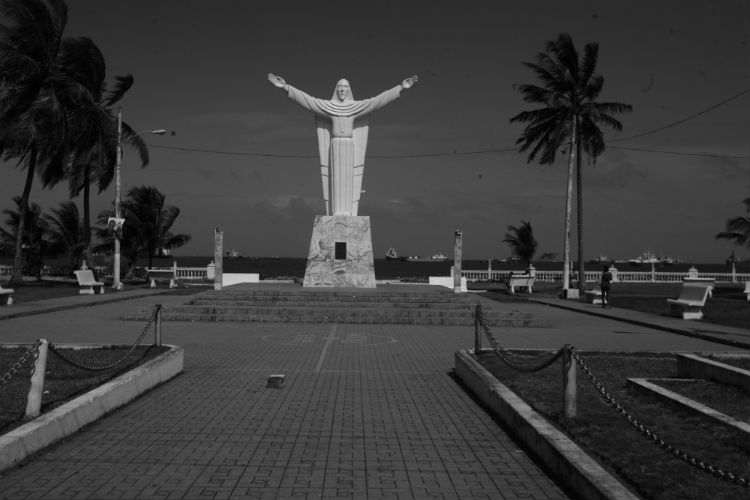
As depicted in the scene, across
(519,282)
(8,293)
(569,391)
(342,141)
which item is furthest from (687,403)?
(519,282)

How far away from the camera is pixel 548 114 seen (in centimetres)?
2891

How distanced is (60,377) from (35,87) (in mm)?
22309

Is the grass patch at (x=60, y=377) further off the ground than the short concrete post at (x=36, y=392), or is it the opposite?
the short concrete post at (x=36, y=392)

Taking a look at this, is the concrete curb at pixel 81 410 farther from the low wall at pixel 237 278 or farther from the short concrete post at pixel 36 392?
the low wall at pixel 237 278

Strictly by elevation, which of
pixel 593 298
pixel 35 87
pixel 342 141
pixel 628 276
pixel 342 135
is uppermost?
pixel 35 87

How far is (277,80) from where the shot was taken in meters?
22.7

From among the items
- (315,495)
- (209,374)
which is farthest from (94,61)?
(315,495)

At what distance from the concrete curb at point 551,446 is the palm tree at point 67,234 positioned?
3521cm

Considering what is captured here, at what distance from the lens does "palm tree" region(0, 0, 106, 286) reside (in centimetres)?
2536

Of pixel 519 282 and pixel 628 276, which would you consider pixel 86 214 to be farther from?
pixel 628 276

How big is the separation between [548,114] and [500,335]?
16744 millimetres

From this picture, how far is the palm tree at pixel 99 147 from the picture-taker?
29625 mm

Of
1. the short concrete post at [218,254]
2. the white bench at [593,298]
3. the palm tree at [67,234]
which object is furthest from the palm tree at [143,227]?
the white bench at [593,298]

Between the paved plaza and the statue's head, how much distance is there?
43.1 feet
